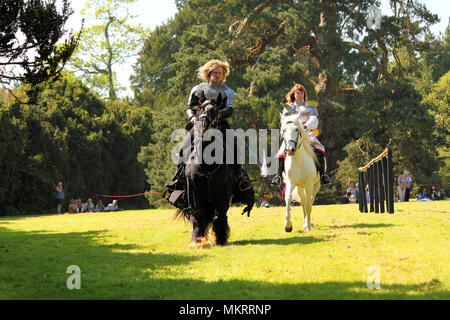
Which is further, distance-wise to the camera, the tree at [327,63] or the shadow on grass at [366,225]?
the tree at [327,63]

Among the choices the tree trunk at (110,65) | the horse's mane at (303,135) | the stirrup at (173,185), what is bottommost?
the stirrup at (173,185)

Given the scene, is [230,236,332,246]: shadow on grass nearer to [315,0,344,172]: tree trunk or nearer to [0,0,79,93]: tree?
[0,0,79,93]: tree

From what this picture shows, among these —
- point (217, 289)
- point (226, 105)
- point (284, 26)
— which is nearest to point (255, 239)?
point (226, 105)

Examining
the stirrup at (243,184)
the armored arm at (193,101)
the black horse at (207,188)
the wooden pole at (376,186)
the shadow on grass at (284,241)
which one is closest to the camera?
the black horse at (207,188)

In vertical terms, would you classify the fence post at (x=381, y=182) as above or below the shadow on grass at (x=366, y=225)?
above

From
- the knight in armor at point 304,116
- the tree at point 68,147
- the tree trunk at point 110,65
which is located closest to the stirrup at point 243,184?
the knight in armor at point 304,116

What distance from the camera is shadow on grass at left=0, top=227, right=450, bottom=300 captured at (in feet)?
20.9

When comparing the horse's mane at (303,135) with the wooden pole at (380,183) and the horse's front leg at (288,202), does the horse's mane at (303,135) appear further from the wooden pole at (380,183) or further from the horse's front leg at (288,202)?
the wooden pole at (380,183)

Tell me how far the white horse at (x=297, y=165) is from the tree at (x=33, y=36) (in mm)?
5105

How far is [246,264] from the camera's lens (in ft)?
28.6

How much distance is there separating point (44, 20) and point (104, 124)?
129 feet

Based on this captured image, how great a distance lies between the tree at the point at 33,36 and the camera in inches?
444

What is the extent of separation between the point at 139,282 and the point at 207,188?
12.7 feet

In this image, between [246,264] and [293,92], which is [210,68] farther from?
[246,264]
